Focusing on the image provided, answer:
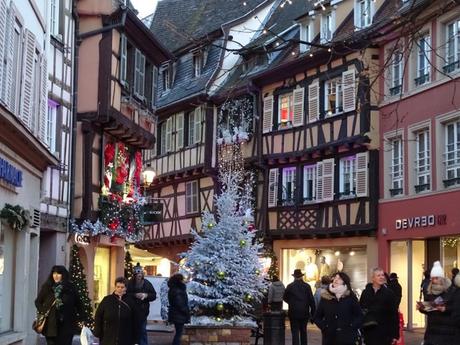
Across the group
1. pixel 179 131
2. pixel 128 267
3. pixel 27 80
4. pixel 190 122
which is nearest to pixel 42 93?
pixel 27 80

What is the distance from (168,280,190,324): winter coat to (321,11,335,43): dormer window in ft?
53.9

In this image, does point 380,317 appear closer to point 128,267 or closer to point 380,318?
point 380,318

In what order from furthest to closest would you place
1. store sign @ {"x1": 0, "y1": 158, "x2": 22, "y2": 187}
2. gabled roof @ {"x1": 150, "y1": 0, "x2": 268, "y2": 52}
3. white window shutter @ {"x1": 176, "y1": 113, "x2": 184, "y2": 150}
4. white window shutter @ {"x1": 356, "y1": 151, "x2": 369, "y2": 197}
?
gabled roof @ {"x1": 150, "y1": 0, "x2": 268, "y2": 52}
white window shutter @ {"x1": 176, "y1": 113, "x2": 184, "y2": 150}
white window shutter @ {"x1": 356, "y1": 151, "x2": 369, "y2": 197}
store sign @ {"x1": 0, "y1": 158, "x2": 22, "y2": 187}

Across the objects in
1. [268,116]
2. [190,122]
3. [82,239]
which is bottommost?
[82,239]

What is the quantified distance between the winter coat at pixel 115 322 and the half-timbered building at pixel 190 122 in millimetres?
25623

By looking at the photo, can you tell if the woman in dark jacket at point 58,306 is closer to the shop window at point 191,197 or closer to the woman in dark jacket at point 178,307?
the woman in dark jacket at point 178,307

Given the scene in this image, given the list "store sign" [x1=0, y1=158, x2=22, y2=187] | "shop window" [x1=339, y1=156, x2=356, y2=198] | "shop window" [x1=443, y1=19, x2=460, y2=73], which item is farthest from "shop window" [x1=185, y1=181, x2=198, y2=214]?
"store sign" [x1=0, y1=158, x2=22, y2=187]

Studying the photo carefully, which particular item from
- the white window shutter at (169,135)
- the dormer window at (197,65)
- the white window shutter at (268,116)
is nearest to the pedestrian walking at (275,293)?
the white window shutter at (268,116)

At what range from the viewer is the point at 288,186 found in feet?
117

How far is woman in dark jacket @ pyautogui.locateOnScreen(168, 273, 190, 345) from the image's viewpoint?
63.2 ft

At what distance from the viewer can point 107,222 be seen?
27109 mm

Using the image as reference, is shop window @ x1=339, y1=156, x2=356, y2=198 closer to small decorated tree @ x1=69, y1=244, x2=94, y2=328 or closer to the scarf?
small decorated tree @ x1=69, y1=244, x2=94, y2=328

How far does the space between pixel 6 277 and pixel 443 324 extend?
26.4ft

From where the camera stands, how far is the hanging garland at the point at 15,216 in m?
15.6
